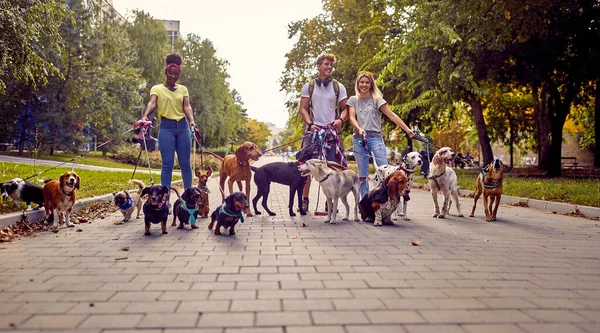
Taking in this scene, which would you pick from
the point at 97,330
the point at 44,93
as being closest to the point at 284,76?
the point at 44,93

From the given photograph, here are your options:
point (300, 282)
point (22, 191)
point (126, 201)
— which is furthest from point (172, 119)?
point (300, 282)

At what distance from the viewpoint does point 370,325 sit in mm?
2941

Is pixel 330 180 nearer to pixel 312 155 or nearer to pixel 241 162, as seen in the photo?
pixel 312 155

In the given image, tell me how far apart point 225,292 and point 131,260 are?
5.30ft

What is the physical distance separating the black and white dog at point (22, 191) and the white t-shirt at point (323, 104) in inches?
183

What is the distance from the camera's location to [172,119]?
799 centimetres

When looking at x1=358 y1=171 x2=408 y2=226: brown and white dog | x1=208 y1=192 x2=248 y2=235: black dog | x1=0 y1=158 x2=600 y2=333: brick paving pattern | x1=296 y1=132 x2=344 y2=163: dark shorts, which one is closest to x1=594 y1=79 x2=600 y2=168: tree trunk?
x1=296 y1=132 x2=344 y2=163: dark shorts

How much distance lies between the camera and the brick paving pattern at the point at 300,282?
3010mm

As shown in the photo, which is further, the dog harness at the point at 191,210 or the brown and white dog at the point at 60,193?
the dog harness at the point at 191,210

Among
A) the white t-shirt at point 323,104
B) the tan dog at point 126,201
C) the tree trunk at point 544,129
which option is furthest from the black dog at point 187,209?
the tree trunk at point 544,129

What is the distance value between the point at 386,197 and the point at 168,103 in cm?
391

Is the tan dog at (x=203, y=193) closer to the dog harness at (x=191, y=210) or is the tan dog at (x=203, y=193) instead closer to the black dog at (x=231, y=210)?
the dog harness at (x=191, y=210)

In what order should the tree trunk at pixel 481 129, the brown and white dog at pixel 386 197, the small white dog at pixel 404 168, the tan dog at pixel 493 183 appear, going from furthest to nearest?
1. the tree trunk at pixel 481 129
2. the tan dog at pixel 493 183
3. the small white dog at pixel 404 168
4. the brown and white dog at pixel 386 197

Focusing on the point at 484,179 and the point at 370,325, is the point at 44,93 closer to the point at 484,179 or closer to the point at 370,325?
the point at 484,179
